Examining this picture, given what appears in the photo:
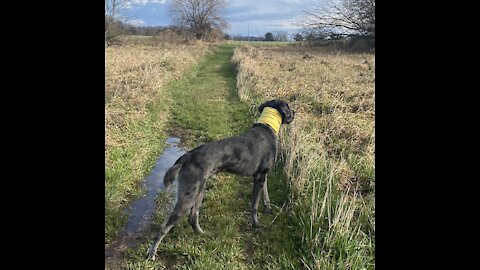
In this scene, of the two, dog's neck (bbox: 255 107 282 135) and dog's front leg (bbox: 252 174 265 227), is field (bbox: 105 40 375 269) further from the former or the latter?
dog's neck (bbox: 255 107 282 135)

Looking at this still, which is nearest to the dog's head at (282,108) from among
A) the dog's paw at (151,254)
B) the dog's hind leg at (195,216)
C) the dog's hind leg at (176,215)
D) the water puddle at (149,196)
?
the dog's hind leg at (195,216)

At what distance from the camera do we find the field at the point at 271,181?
4145 millimetres

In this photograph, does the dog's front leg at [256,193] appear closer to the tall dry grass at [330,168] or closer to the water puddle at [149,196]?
the tall dry grass at [330,168]

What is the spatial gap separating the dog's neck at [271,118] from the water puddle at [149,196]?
164 cm

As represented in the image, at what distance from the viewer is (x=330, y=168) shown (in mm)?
5500

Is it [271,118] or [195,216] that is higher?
[271,118]

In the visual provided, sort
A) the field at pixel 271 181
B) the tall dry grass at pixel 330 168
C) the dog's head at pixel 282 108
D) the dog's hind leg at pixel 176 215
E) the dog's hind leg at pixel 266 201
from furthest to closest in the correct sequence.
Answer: the dog's head at pixel 282 108 < the dog's hind leg at pixel 266 201 < the dog's hind leg at pixel 176 215 < the field at pixel 271 181 < the tall dry grass at pixel 330 168

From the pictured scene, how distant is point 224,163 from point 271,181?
1818 millimetres

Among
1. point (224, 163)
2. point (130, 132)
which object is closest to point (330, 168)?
point (224, 163)

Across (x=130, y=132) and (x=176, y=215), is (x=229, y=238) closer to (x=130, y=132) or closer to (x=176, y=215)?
(x=176, y=215)

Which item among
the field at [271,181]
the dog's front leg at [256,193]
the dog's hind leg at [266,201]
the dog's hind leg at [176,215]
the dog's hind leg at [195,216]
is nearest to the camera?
the field at [271,181]
